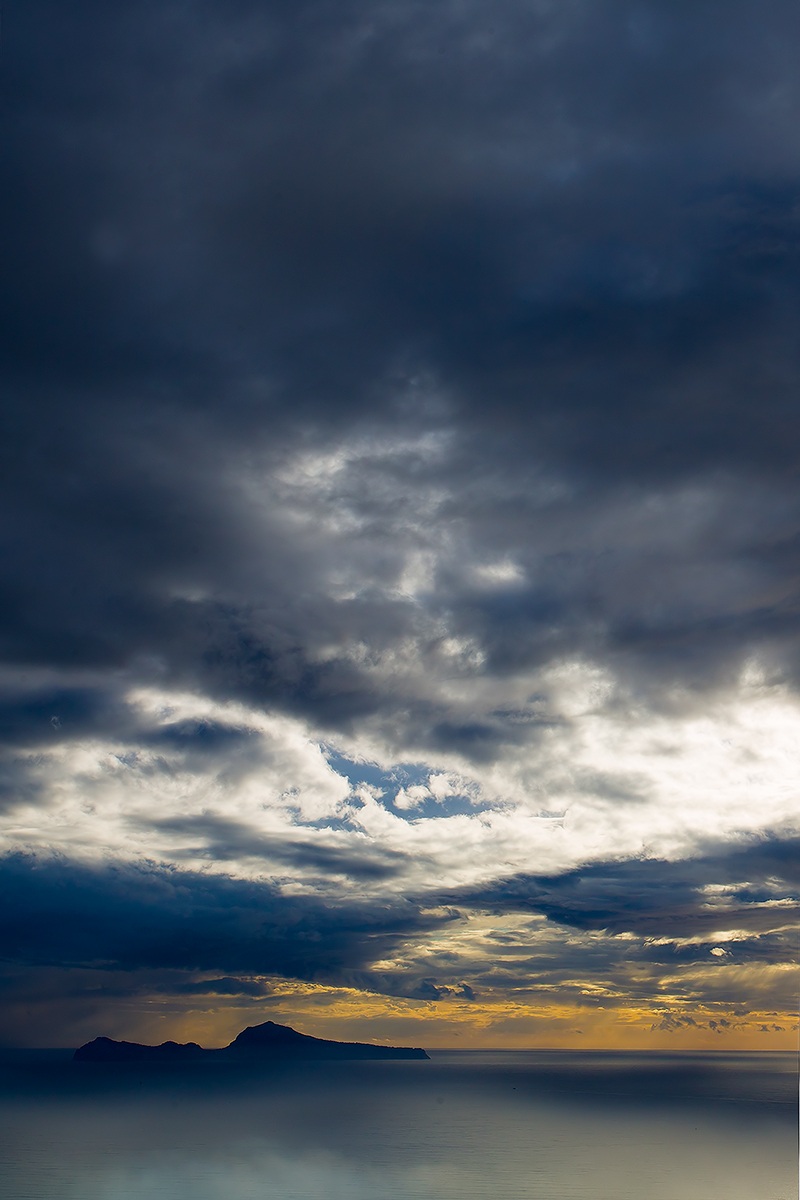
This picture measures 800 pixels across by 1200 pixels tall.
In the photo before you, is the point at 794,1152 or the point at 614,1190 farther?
the point at 794,1152

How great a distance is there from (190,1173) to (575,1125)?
99.8 m

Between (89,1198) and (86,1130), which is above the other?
(89,1198)

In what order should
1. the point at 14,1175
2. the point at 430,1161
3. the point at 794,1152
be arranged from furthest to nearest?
1. the point at 794,1152
2. the point at 430,1161
3. the point at 14,1175

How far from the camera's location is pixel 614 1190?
119m

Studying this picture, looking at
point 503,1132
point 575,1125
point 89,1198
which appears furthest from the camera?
point 575,1125

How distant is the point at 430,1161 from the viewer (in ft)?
470

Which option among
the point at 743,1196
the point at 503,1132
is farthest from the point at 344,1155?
the point at 743,1196

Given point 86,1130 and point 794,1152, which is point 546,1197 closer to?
point 794,1152

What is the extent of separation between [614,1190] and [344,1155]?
172 ft

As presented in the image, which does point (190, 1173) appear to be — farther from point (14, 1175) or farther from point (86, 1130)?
point (86, 1130)

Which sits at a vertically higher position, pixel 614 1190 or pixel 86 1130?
pixel 614 1190

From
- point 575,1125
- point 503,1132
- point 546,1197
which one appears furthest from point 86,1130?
point 546,1197

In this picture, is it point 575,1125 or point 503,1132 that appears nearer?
point 503,1132

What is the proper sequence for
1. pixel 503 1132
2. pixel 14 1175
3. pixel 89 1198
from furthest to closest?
pixel 503 1132 → pixel 14 1175 → pixel 89 1198
